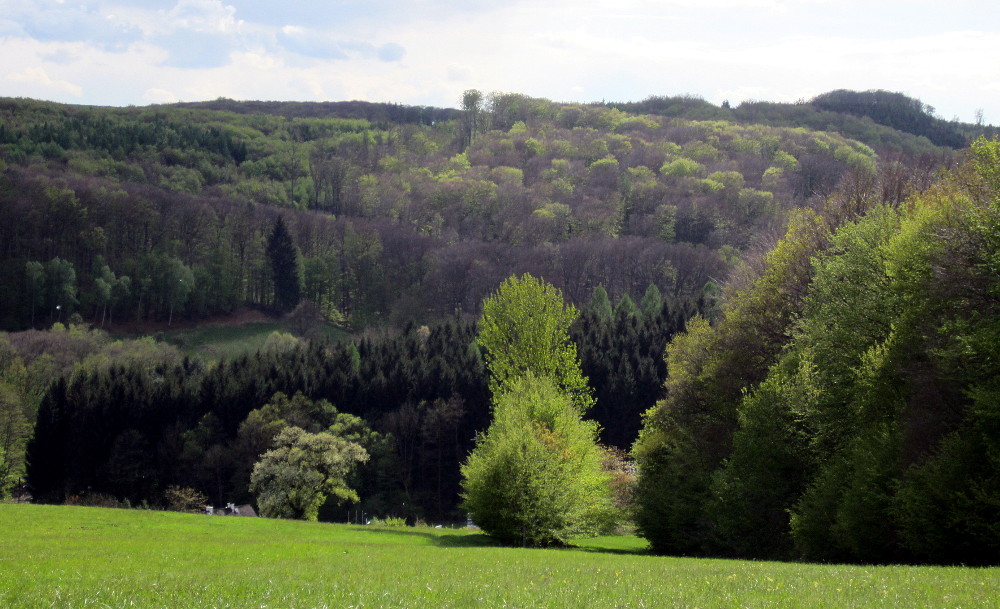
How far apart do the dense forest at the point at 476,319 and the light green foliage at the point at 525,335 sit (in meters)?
8.88

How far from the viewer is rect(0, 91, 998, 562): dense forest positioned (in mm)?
29062

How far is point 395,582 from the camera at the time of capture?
17.6m

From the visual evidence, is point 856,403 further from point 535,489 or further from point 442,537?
point 442,537

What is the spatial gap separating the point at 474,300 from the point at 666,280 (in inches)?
1250

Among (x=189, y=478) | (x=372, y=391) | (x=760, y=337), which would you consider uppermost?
(x=760, y=337)

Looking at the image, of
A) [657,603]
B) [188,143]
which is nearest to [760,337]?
[657,603]

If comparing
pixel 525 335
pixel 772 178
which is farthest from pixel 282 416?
pixel 772 178

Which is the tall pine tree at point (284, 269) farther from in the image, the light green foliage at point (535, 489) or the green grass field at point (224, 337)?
the light green foliage at point (535, 489)

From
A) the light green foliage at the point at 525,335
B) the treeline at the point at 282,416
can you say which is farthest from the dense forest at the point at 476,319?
the light green foliage at the point at 525,335

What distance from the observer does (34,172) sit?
138 m

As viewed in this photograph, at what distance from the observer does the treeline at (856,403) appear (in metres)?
23.9

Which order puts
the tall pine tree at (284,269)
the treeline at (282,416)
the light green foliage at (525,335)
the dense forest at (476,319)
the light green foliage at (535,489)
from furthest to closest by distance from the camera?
the tall pine tree at (284,269) → the treeline at (282,416) → the light green foliage at (525,335) → the light green foliage at (535,489) → the dense forest at (476,319)

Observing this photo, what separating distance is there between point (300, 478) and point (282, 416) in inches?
884

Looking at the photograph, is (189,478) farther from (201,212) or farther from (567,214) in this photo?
(567,214)
